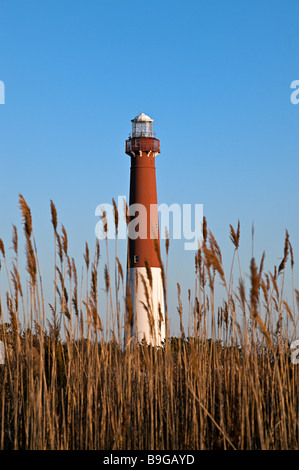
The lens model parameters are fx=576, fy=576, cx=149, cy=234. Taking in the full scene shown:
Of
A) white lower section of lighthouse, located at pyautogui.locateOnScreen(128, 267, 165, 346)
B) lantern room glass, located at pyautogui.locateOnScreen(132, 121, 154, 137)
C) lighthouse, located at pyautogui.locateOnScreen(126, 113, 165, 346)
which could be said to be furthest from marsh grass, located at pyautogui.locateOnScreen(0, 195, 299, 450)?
lantern room glass, located at pyautogui.locateOnScreen(132, 121, 154, 137)

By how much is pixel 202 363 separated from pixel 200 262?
77cm

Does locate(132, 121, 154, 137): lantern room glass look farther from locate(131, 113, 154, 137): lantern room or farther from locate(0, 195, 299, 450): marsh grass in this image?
locate(0, 195, 299, 450): marsh grass

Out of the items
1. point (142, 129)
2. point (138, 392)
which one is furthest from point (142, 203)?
point (138, 392)

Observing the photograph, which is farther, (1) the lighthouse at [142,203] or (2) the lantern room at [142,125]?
(2) the lantern room at [142,125]

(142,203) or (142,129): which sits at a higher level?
(142,129)

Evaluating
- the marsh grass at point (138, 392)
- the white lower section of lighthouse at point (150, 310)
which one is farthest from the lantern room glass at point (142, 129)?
the marsh grass at point (138, 392)

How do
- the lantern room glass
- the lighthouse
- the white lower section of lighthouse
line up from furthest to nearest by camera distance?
1. the lantern room glass
2. the lighthouse
3. the white lower section of lighthouse

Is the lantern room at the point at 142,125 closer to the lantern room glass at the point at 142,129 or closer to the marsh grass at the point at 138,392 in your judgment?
the lantern room glass at the point at 142,129

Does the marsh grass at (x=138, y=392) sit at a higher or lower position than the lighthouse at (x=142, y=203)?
lower

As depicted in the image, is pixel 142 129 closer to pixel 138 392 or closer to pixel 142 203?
pixel 142 203

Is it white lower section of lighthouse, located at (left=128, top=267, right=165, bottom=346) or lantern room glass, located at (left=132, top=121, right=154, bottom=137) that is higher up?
lantern room glass, located at (left=132, top=121, right=154, bottom=137)

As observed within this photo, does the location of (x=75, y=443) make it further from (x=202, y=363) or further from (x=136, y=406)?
(x=202, y=363)
